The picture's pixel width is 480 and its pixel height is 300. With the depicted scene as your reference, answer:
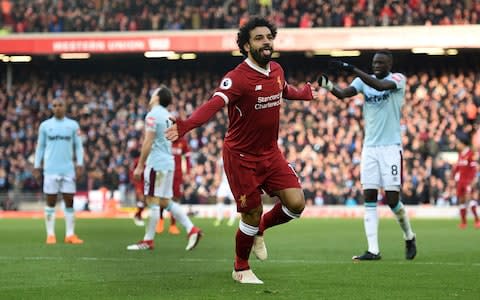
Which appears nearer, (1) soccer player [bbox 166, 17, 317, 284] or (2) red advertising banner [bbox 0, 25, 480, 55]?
(1) soccer player [bbox 166, 17, 317, 284]

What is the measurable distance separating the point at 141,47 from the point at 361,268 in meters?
32.7

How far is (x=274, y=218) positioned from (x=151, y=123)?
5538 mm

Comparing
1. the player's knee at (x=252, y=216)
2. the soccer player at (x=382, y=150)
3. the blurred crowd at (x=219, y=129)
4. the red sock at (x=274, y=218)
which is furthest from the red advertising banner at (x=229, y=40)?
the player's knee at (x=252, y=216)

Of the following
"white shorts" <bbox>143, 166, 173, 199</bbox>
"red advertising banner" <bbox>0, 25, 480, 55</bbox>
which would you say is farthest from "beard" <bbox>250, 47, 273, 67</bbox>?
"red advertising banner" <bbox>0, 25, 480, 55</bbox>

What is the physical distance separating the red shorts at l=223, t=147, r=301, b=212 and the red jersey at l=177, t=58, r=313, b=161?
2.7 inches

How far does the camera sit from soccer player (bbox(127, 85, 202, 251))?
16.1m

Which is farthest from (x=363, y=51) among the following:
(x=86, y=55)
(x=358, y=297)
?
(x=358, y=297)

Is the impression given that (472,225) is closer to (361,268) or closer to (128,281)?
(361,268)

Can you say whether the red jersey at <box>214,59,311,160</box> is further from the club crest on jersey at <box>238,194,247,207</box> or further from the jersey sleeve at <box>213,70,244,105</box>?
the club crest on jersey at <box>238,194,247,207</box>

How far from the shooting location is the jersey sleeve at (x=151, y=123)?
15938 millimetres

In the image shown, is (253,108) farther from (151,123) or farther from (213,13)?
(213,13)

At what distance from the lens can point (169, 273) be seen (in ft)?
37.4

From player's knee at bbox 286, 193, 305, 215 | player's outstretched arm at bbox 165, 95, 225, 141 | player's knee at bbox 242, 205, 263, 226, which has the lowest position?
player's knee at bbox 242, 205, 263, 226

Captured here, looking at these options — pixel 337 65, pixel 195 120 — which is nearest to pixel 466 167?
pixel 337 65
